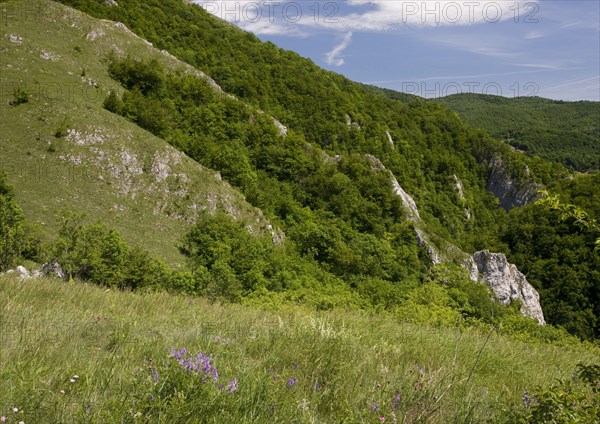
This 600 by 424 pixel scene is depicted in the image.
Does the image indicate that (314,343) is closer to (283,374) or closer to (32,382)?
(283,374)

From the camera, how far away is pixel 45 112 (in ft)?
86.3

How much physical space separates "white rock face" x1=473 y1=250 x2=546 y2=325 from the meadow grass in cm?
4825

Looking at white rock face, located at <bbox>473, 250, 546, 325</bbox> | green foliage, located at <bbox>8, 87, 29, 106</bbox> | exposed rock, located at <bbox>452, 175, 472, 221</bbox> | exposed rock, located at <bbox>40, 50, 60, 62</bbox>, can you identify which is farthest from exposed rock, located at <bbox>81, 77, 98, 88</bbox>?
exposed rock, located at <bbox>452, 175, 472, 221</bbox>

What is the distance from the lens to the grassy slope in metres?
23.1

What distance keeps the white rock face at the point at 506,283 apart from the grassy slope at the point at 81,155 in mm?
30336

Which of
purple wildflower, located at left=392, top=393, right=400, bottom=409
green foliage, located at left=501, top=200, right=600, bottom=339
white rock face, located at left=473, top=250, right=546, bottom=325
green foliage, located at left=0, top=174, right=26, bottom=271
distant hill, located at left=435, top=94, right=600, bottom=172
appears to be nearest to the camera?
purple wildflower, located at left=392, top=393, right=400, bottom=409

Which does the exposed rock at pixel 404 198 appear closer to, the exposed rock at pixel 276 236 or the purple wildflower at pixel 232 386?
the exposed rock at pixel 276 236

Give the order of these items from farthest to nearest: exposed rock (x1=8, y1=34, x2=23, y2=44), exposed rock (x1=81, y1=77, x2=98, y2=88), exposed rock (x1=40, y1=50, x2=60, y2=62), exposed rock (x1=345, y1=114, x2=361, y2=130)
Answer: exposed rock (x1=345, y1=114, x2=361, y2=130) < exposed rock (x1=81, y1=77, x2=98, y2=88) < exposed rock (x1=40, y1=50, x2=60, y2=62) < exposed rock (x1=8, y1=34, x2=23, y2=44)

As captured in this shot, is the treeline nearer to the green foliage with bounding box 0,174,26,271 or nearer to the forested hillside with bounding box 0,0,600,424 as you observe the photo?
the green foliage with bounding box 0,174,26,271

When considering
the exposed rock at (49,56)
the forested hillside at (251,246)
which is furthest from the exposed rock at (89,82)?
the exposed rock at (49,56)

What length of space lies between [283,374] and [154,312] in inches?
103

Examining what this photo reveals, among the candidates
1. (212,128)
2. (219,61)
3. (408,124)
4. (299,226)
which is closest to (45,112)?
(212,128)

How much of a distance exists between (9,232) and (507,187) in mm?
98146

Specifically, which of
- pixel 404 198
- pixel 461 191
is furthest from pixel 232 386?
pixel 461 191
